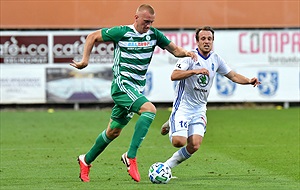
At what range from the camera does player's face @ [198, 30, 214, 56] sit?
11.4m

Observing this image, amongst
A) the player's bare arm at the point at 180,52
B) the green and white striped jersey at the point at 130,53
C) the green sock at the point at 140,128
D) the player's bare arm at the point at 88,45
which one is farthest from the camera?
the player's bare arm at the point at 180,52

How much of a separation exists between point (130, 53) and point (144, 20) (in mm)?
464

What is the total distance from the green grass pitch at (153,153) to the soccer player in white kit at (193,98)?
1.58 feet

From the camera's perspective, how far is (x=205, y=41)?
1151 centimetres

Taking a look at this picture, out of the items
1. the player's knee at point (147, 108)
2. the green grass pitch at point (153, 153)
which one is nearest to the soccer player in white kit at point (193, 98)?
the green grass pitch at point (153, 153)

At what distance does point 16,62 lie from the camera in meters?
26.7

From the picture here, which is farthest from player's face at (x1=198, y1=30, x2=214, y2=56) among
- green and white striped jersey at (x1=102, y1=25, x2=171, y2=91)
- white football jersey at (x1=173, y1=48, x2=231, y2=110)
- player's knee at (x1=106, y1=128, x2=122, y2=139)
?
player's knee at (x1=106, y1=128, x2=122, y2=139)

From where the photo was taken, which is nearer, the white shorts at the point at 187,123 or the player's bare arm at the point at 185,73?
the player's bare arm at the point at 185,73

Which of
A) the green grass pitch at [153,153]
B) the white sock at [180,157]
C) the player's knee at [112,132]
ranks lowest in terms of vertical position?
the green grass pitch at [153,153]

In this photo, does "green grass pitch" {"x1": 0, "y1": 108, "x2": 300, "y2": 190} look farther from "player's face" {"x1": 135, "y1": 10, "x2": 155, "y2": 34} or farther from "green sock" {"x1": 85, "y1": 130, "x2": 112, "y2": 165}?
"player's face" {"x1": 135, "y1": 10, "x2": 155, "y2": 34}

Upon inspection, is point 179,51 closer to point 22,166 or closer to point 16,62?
point 22,166

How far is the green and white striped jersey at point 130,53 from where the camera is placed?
36.6 ft

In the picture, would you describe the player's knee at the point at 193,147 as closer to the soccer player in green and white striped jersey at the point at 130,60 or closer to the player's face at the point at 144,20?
the soccer player in green and white striped jersey at the point at 130,60

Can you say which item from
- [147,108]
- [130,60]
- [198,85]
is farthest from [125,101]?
[198,85]
